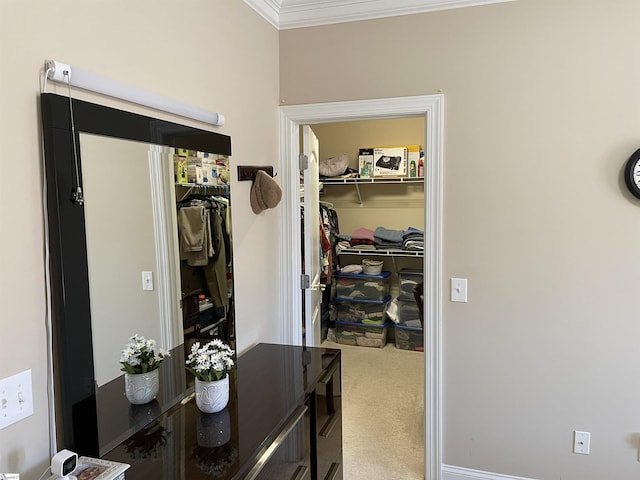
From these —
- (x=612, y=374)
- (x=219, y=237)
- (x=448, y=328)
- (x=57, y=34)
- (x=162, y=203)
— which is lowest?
(x=612, y=374)

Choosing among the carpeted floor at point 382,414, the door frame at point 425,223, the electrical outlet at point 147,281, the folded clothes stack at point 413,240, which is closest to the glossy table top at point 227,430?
the electrical outlet at point 147,281

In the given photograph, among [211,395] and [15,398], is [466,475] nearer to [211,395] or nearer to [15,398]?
[211,395]

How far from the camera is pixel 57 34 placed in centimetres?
128

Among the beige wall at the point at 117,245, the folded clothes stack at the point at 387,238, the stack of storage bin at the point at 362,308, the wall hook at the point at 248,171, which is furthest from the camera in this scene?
the stack of storage bin at the point at 362,308

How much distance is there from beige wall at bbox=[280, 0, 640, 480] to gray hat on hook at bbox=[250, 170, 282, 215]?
710 millimetres

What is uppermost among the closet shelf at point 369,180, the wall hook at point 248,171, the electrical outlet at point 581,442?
the closet shelf at point 369,180

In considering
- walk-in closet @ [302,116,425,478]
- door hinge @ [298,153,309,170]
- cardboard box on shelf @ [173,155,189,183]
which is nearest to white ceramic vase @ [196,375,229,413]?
cardboard box on shelf @ [173,155,189,183]

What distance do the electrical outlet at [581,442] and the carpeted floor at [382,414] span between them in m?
0.84

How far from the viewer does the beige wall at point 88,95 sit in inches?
46.1

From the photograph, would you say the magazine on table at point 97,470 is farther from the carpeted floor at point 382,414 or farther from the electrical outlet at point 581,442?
the electrical outlet at point 581,442

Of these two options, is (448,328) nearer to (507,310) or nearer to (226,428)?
(507,310)

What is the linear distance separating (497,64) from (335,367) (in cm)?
169

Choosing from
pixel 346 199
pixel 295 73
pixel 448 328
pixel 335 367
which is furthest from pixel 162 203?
pixel 346 199

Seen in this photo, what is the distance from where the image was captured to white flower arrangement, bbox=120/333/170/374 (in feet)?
5.12
